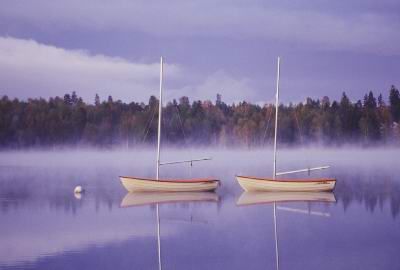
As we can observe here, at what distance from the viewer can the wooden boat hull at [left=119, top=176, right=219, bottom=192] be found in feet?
75.2

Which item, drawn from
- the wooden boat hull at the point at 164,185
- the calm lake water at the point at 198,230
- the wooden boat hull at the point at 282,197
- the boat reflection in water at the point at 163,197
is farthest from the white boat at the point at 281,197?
the wooden boat hull at the point at 164,185

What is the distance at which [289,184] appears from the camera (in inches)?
918

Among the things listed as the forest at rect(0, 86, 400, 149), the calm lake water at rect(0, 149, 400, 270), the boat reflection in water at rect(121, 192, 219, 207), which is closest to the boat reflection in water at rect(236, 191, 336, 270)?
the calm lake water at rect(0, 149, 400, 270)

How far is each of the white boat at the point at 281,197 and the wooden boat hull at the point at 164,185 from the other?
174 centimetres

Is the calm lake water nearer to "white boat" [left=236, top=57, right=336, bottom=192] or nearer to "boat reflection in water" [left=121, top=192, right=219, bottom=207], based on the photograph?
"boat reflection in water" [left=121, top=192, right=219, bottom=207]

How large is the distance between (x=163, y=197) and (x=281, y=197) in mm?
4503

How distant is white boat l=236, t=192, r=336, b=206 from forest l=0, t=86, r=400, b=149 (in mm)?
40125

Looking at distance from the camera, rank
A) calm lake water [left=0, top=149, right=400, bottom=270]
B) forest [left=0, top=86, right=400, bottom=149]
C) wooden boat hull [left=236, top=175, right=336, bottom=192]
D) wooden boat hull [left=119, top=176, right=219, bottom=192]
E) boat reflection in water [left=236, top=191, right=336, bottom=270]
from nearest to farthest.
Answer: calm lake water [left=0, top=149, right=400, bottom=270] < boat reflection in water [left=236, top=191, right=336, bottom=270] < wooden boat hull [left=119, top=176, right=219, bottom=192] < wooden boat hull [left=236, top=175, right=336, bottom=192] < forest [left=0, top=86, right=400, bottom=149]

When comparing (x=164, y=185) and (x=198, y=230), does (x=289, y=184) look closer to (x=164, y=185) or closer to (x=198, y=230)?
(x=164, y=185)

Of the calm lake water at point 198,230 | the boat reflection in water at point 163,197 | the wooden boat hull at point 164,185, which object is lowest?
the calm lake water at point 198,230

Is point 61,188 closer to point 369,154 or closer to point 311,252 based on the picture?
point 311,252

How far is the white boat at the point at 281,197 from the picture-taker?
21562 mm

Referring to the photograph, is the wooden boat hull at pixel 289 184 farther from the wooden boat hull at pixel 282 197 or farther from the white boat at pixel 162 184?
the white boat at pixel 162 184

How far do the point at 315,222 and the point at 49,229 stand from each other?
7.53 metres
